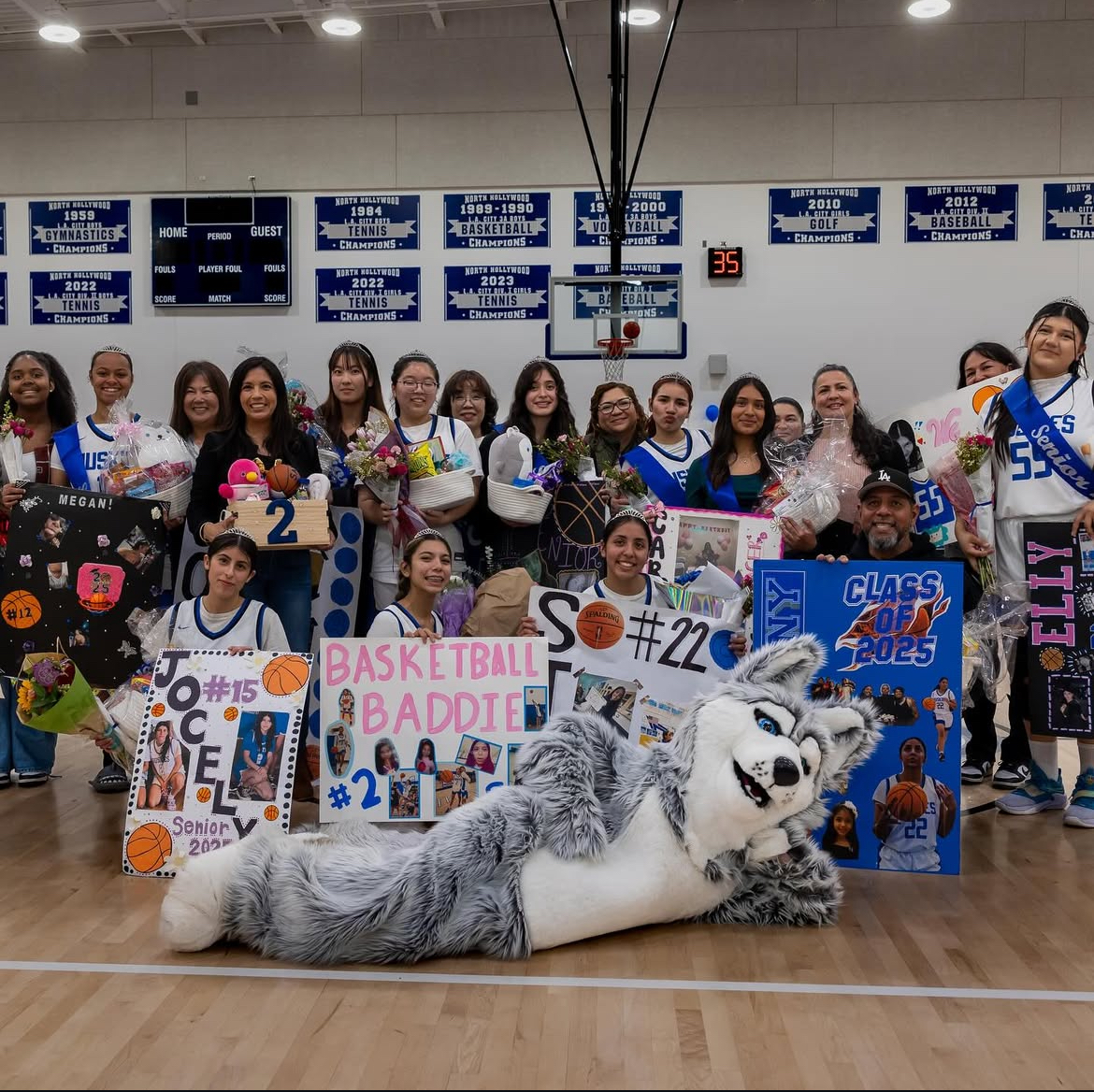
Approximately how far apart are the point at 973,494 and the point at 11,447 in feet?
10.9

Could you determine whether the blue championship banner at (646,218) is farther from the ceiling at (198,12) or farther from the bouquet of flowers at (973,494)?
the bouquet of flowers at (973,494)

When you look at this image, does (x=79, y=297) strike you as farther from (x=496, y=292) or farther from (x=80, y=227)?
(x=496, y=292)

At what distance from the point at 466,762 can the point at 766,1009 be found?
4.03 ft

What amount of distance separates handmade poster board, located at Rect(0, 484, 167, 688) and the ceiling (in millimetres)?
4638

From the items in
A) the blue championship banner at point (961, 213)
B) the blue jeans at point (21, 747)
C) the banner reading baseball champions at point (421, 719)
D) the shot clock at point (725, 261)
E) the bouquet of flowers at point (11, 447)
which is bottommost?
the blue jeans at point (21, 747)

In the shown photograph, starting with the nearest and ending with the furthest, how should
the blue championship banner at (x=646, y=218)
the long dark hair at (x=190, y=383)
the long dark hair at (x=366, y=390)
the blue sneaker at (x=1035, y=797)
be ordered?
the blue sneaker at (x=1035, y=797), the long dark hair at (x=190, y=383), the long dark hair at (x=366, y=390), the blue championship banner at (x=646, y=218)

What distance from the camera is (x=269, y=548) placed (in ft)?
12.6

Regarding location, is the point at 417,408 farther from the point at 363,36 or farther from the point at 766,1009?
the point at 363,36

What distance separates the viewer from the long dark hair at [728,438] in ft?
13.0

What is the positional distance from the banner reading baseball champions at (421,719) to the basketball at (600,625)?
151 mm

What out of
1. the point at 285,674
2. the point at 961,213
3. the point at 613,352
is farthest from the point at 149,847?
the point at 961,213

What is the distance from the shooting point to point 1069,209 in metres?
7.59

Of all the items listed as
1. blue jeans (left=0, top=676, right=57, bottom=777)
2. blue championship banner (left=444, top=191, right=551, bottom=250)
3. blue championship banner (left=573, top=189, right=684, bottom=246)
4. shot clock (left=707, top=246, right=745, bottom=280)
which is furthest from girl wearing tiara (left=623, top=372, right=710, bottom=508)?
blue championship banner (left=444, top=191, right=551, bottom=250)

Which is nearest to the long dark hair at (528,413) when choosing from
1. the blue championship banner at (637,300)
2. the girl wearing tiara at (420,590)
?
the girl wearing tiara at (420,590)
